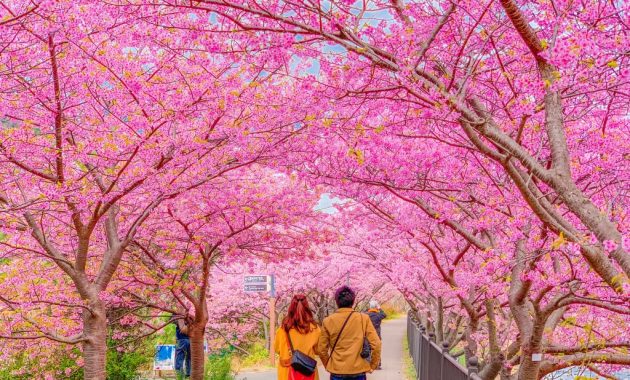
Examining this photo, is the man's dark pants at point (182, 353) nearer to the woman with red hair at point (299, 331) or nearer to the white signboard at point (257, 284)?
the white signboard at point (257, 284)

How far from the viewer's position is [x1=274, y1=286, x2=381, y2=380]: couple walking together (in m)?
5.32

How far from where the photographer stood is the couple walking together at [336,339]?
532cm

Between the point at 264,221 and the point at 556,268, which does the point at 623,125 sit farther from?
the point at 264,221

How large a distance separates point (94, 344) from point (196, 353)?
11.8ft

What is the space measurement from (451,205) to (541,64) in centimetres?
480

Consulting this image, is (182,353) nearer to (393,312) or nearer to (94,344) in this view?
(94,344)

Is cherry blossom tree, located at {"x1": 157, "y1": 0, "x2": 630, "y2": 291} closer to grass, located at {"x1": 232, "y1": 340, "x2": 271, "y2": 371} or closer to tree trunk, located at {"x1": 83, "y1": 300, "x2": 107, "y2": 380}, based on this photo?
tree trunk, located at {"x1": 83, "y1": 300, "x2": 107, "y2": 380}

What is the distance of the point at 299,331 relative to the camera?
→ 552 cm

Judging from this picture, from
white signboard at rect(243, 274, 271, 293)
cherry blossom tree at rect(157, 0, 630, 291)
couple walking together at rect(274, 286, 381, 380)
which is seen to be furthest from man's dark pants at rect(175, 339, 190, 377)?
cherry blossom tree at rect(157, 0, 630, 291)

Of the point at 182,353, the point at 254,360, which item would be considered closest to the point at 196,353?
the point at 182,353

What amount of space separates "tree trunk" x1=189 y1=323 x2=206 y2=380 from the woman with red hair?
16.8ft

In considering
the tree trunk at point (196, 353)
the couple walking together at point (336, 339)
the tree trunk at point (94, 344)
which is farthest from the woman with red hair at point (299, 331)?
the tree trunk at point (196, 353)

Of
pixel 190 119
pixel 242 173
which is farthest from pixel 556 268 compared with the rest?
pixel 242 173

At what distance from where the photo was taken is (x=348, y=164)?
7.11m
